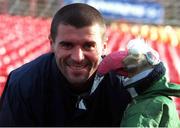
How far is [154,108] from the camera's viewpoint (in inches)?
90.1

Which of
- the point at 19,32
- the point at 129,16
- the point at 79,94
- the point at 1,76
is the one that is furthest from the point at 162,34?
the point at 79,94

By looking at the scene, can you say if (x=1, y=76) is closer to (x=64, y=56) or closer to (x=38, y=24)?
(x=64, y=56)

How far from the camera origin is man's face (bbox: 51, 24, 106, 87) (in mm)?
2449

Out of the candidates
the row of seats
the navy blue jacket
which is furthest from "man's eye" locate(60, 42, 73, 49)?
the row of seats

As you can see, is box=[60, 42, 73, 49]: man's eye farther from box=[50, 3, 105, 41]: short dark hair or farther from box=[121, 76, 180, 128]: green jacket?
box=[121, 76, 180, 128]: green jacket

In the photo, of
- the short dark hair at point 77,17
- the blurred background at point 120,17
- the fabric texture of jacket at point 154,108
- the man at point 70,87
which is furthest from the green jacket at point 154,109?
the blurred background at point 120,17

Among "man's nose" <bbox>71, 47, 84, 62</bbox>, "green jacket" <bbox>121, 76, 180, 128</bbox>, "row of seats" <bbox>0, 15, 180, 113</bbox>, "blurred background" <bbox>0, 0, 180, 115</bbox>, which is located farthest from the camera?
"blurred background" <bbox>0, 0, 180, 115</bbox>

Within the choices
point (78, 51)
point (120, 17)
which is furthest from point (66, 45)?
point (120, 17)

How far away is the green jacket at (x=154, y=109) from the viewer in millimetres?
2262

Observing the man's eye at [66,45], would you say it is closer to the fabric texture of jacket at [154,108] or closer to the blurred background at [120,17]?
the fabric texture of jacket at [154,108]

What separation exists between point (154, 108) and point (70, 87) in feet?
1.51

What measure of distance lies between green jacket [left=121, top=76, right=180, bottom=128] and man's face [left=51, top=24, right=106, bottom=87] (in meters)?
0.24

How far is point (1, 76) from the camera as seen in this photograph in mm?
5535

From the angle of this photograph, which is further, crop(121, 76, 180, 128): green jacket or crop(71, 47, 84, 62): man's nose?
crop(71, 47, 84, 62): man's nose
